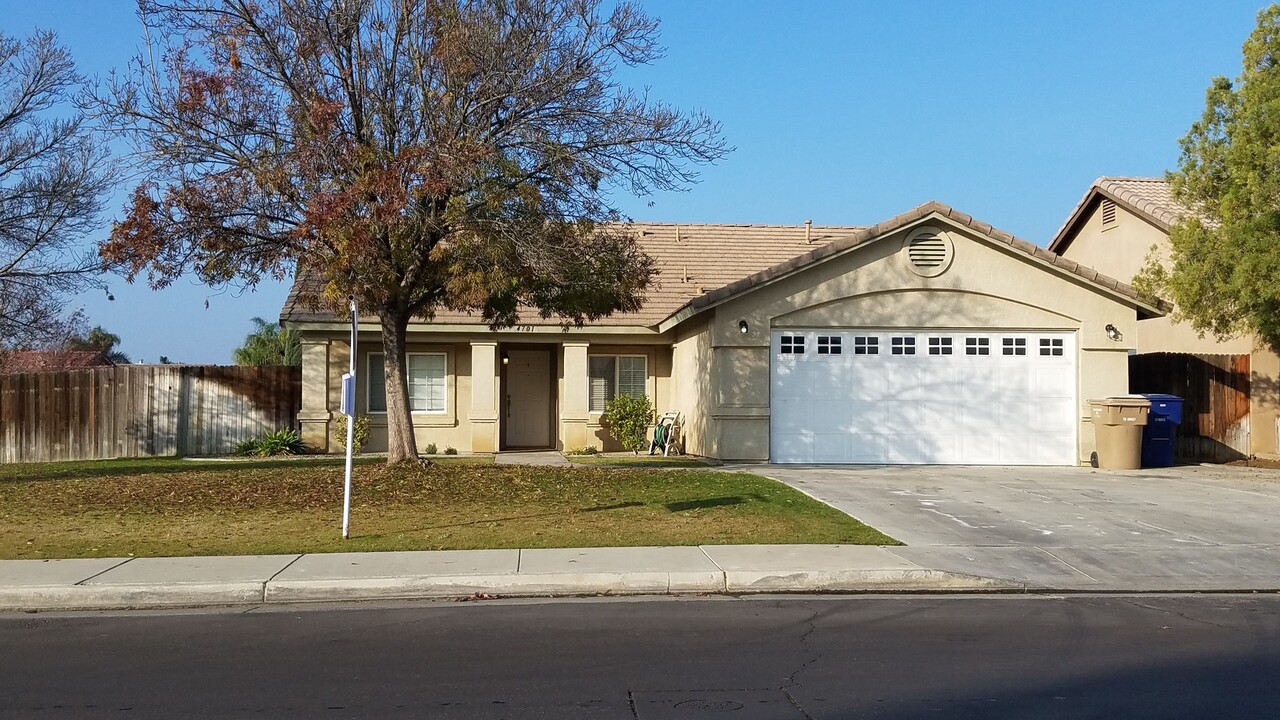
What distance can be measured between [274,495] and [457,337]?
28.7 ft

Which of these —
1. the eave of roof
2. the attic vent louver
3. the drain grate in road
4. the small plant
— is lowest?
the drain grate in road

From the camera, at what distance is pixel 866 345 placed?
65.4 ft

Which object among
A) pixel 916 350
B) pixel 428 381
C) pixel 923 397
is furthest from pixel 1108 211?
pixel 428 381

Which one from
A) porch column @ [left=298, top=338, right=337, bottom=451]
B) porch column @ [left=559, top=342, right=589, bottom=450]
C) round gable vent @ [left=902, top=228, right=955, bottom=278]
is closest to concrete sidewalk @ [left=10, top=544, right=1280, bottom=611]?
round gable vent @ [left=902, top=228, right=955, bottom=278]

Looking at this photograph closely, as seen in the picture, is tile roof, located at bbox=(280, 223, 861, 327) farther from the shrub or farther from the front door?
the shrub

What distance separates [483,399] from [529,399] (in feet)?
6.76

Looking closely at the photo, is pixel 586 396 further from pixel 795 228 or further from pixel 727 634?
pixel 727 634

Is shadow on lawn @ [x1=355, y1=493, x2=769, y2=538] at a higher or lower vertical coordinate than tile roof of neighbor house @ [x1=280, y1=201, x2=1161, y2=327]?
lower

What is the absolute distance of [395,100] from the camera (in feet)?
48.6

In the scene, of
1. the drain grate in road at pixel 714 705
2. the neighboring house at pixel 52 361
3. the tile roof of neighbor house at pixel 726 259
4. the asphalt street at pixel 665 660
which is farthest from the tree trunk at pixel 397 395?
the neighboring house at pixel 52 361

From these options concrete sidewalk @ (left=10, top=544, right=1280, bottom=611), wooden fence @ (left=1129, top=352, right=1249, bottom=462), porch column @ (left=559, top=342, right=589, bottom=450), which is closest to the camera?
concrete sidewalk @ (left=10, top=544, right=1280, bottom=611)

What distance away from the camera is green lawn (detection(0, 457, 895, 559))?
11508mm

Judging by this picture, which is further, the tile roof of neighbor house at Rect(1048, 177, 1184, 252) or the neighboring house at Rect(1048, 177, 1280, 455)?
the tile roof of neighbor house at Rect(1048, 177, 1184, 252)

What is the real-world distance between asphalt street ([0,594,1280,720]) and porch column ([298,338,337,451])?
13771mm
